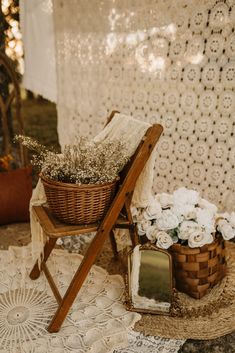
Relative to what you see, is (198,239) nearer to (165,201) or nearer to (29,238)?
(165,201)

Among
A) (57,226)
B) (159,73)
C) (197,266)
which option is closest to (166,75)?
(159,73)

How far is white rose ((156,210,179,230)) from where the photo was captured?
182 cm

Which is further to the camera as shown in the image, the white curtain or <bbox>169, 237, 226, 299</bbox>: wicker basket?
the white curtain

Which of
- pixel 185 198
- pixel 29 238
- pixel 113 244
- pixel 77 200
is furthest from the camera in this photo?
pixel 29 238

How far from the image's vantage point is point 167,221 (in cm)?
183

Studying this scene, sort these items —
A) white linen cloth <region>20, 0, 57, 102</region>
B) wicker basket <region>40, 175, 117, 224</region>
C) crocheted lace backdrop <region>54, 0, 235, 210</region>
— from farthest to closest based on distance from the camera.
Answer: white linen cloth <region>20, 0, 57, 102</region> < crocheted lace backdrop <region>54, 0, 235, 210</region> < wicker basket <region>40, 175, 117, 224</region>

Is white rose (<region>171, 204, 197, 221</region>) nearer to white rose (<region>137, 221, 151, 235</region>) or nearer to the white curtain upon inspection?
white rose (<region>137, 221, 151, 235</region>)

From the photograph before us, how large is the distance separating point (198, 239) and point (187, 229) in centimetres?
7

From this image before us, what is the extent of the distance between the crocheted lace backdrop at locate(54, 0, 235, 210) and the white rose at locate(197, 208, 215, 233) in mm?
710

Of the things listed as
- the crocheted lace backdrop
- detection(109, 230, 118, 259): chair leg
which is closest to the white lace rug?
detection(109, 230, 118, 259): chair leg

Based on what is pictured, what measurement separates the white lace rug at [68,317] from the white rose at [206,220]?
51cm

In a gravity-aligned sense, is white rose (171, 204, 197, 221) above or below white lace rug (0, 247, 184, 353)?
above

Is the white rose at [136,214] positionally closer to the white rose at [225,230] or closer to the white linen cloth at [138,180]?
the white linen cloth at [138,180]

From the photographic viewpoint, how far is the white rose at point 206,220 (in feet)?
6.01
